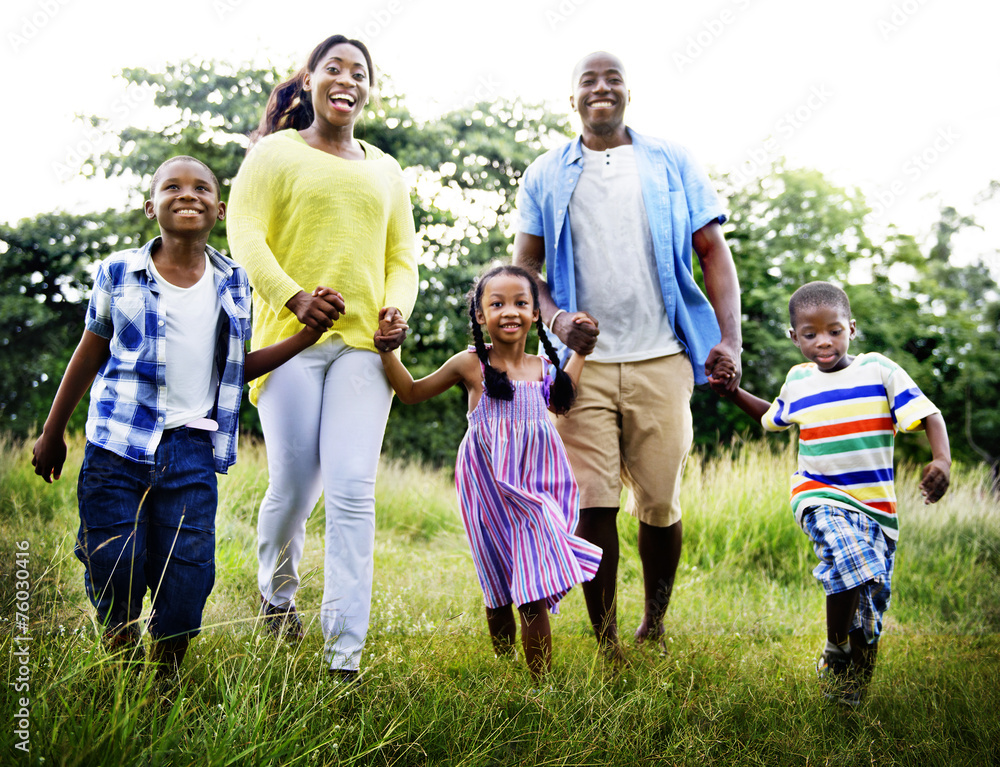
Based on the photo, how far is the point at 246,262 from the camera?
293 centimetres

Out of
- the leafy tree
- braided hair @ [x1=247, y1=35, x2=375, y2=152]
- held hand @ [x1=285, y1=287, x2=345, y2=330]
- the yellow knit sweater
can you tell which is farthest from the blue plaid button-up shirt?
the leafy tree

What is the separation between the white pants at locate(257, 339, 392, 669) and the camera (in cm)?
288

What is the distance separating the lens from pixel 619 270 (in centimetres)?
353

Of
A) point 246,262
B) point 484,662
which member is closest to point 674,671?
point 484,662

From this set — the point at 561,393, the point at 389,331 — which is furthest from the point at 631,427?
the point at 389,331

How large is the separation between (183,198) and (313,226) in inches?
20.1

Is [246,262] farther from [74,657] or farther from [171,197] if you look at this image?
[74,657]

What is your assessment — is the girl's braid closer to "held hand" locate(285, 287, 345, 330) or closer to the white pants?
Answer: the white pants

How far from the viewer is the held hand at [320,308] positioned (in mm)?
2775

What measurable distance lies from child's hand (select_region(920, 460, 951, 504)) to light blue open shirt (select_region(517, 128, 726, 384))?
990 millimetres

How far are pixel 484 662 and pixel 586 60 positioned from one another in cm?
248

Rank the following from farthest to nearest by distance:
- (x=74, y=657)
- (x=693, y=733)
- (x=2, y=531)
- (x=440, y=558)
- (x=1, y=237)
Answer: (x=1, y=237) < (x=440, y=558) < (x=2, y=531) < (x=693, y=733) < (x=74, y=657)

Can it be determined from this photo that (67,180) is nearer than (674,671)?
No

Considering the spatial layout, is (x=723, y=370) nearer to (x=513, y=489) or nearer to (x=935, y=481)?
(x=935, y=481)
